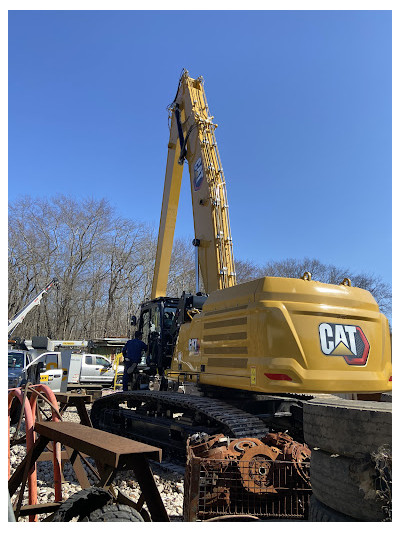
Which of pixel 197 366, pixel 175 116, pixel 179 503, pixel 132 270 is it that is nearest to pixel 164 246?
pixel 175 116

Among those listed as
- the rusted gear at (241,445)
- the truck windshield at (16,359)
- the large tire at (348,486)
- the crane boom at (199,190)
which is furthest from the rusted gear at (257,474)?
the truck windshield at (16,359)

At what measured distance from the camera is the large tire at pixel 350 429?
8.57 ft

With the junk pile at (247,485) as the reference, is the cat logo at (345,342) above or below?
above

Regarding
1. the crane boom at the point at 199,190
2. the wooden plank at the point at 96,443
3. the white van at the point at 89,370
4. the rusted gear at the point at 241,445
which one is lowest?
the white van at the point at 89,370

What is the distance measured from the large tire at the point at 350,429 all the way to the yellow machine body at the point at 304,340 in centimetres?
166

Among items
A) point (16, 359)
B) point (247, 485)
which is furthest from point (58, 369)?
point (247, 485)

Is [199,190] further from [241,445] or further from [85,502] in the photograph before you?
[85,502]

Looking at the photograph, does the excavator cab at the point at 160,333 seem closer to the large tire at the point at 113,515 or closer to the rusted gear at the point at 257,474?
the rusted gear at the point at 257,474

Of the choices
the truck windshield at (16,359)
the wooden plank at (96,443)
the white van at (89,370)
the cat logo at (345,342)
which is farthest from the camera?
the white van at (89,370)

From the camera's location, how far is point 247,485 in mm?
3809

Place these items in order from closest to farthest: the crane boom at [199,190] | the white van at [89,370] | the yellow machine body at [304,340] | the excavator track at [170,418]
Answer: the yellow machine body at [304,340]
the excavator track at [170,418]
the crane boom at [199,190]
the white van at [89,370]

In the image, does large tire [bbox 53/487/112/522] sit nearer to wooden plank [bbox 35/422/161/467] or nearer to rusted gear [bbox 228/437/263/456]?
wooden plank [bbox 35/422/161/467]

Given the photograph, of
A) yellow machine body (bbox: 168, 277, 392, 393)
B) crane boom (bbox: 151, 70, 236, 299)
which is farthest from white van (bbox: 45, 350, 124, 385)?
yellow machine body (bbox: 168, 277, 392, 393)

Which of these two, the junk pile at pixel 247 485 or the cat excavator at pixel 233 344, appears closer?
the junk pile at pixel 247 485
